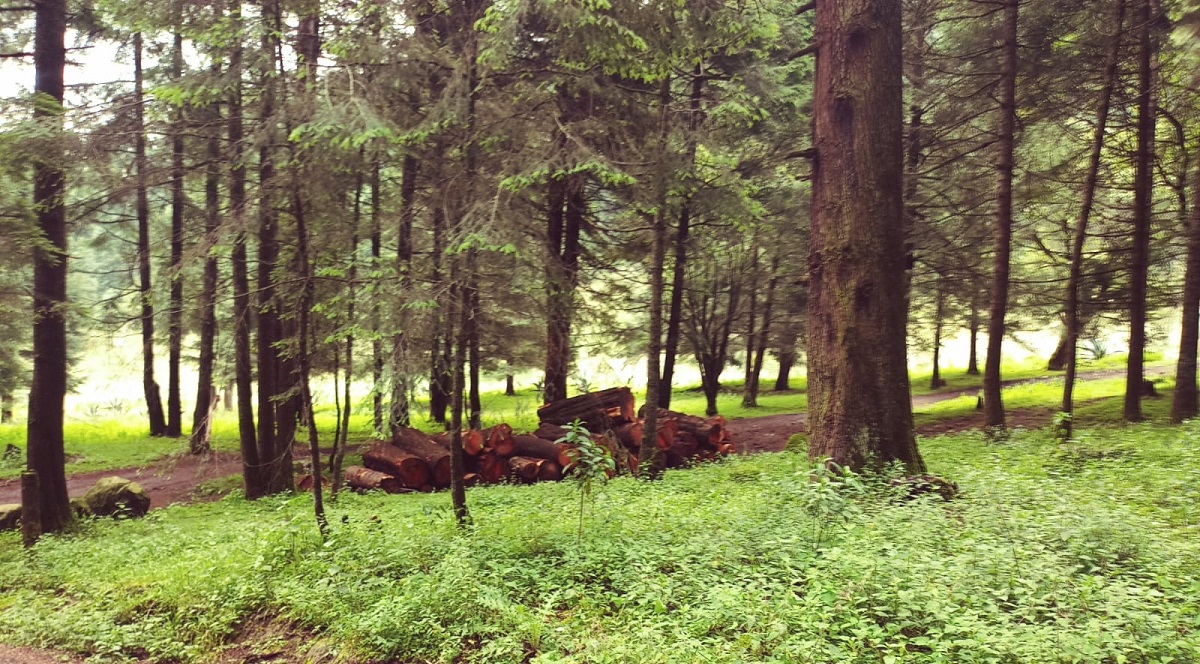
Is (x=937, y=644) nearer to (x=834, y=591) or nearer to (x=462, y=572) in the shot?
(x=834, y=591)

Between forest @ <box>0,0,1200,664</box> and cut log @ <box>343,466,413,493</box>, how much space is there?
68 mm

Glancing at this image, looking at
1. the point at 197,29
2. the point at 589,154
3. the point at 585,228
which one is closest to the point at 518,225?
the point at 589,154

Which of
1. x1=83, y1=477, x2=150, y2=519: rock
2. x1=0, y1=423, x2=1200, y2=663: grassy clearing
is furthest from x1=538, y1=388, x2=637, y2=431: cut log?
x1=83, y1=477, x2=150, y2=519: rock

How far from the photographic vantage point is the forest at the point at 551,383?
14.7ft

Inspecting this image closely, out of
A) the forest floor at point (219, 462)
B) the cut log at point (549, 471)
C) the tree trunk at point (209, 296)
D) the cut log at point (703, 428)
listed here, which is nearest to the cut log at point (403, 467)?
the cut log at point (549, 471)

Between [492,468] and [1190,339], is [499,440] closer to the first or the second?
[492,468]

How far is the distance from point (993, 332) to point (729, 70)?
25.5 ft

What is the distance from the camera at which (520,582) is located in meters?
5.30

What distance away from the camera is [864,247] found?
6820 millimetres

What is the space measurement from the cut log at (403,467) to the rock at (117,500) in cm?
365

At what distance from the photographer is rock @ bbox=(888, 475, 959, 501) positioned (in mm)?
6312

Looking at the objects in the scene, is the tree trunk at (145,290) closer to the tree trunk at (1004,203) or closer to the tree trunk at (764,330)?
the tree trunk at (764,330)

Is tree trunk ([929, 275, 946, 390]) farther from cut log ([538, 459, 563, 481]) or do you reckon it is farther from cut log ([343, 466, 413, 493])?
cut log ([343, 466, 413, 493])

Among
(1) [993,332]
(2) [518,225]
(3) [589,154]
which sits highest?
(3) [589,154]
